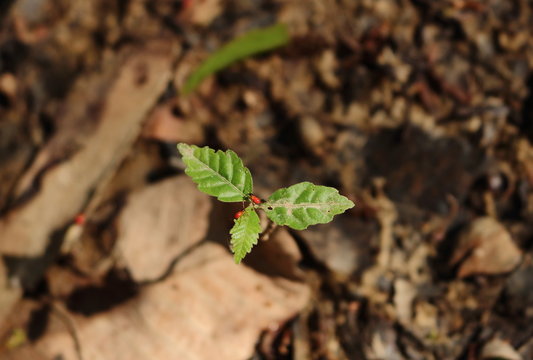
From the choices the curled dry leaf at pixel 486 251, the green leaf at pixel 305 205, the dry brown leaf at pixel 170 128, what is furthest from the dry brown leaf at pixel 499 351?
the dry brown leaf at pixel 170 128

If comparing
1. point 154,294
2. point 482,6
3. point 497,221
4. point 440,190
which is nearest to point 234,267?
point 154,294

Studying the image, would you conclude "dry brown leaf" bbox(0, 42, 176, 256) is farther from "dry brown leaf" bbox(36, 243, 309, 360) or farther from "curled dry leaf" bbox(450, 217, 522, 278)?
"curled dry leaf" bbox(450, 217, 522, 278)

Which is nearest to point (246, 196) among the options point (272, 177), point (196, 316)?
point (196, 316)

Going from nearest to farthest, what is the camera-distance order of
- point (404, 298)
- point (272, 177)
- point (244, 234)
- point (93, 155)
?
point (244, 234) → point (404, 298) → point (272, 177) → point (93, 155)

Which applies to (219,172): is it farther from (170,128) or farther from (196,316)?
(170,128)

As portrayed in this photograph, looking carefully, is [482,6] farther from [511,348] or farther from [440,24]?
[511,348]

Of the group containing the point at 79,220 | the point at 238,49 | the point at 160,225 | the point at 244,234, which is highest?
the point at 244,234
